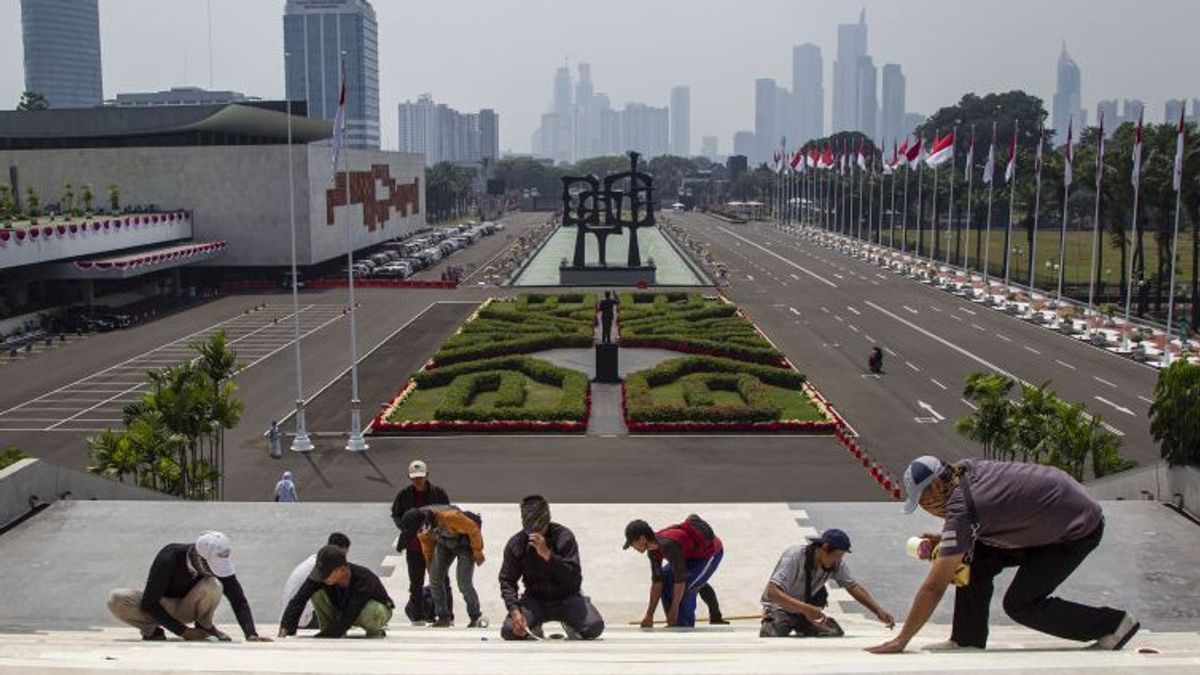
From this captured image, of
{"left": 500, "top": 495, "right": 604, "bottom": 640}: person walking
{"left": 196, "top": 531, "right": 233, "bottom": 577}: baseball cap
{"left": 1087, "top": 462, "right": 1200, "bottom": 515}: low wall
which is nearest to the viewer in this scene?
{"left": 196, "top": 531, "right": 233, "bottom": 577}: baseball cap

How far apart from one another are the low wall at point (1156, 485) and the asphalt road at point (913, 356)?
11.4 metres

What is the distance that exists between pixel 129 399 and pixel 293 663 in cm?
3551

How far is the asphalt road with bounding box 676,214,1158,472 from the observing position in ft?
115

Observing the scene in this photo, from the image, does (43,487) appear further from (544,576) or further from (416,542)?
(544,576)

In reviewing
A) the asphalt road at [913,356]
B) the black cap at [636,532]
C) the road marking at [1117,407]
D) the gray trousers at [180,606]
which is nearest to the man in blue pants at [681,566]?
the black cap at [636,532]

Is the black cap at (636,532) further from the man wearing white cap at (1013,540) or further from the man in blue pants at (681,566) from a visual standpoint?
the man wearing white cap at (1013,540)

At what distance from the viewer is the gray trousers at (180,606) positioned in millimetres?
9930

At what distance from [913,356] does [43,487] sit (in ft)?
124

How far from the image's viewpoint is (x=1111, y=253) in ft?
330

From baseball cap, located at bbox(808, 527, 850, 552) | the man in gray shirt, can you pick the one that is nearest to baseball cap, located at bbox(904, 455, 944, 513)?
baseball cap, located at bbox(808, 527, 850, 552)

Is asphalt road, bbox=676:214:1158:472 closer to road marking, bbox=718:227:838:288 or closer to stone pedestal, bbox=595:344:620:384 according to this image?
road marking, bbox=718:227:838:288

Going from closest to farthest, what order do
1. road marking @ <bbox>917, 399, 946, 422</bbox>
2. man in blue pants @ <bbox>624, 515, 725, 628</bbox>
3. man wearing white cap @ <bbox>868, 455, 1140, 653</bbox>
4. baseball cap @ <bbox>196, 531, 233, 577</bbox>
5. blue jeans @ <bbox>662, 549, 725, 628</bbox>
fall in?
man wearing white cap @ <bbox>868, 455, 1140, 653</bbox>, baseball cap @ <bbox>196, 531, 233, 577</bbox>, man in blue pants @ <bbox>624, 515, 725, 628</bbox>, blue jeans @ <bbox>662, 549, 725, 628</bbox>, road marking @ <bbox>917, 399, 946, 422</bbox>

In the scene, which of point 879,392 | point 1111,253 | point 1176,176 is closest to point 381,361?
point 879,392

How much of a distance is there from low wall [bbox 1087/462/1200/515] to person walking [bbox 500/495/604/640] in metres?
9.94
